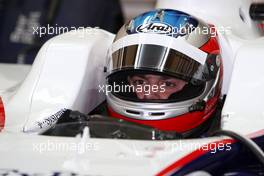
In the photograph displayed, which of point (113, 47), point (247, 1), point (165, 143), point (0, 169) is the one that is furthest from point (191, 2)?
point (0, 169)

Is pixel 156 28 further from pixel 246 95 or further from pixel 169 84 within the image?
pixel 246 95

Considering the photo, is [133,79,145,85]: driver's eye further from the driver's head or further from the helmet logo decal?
the helmet logo decal

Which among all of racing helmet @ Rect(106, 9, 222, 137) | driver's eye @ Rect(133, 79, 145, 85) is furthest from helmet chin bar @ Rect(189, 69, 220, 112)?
driver's eye @ Rect(133, 79, 145, 85)

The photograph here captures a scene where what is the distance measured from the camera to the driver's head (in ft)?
4.16

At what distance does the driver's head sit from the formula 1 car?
0.12 meters

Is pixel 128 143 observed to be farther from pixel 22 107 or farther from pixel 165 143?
pixel 22 107

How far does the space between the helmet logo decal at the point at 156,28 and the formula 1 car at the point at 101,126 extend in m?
0.18

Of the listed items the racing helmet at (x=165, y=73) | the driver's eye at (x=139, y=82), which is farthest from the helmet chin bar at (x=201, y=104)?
the driver's eye at (x=139, y=82)

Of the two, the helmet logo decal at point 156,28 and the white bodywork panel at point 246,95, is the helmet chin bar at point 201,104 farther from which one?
the helmet logo decal at point 156,28

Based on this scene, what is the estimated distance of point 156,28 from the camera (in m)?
1.29

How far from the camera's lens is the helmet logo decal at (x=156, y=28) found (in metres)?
1.27

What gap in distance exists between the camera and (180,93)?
4.16 feet

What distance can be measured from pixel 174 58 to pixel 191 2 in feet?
1.69

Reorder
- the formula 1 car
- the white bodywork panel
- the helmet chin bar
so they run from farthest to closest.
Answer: the helmet chin bar, the white bodywork panel, the formula 1 car
